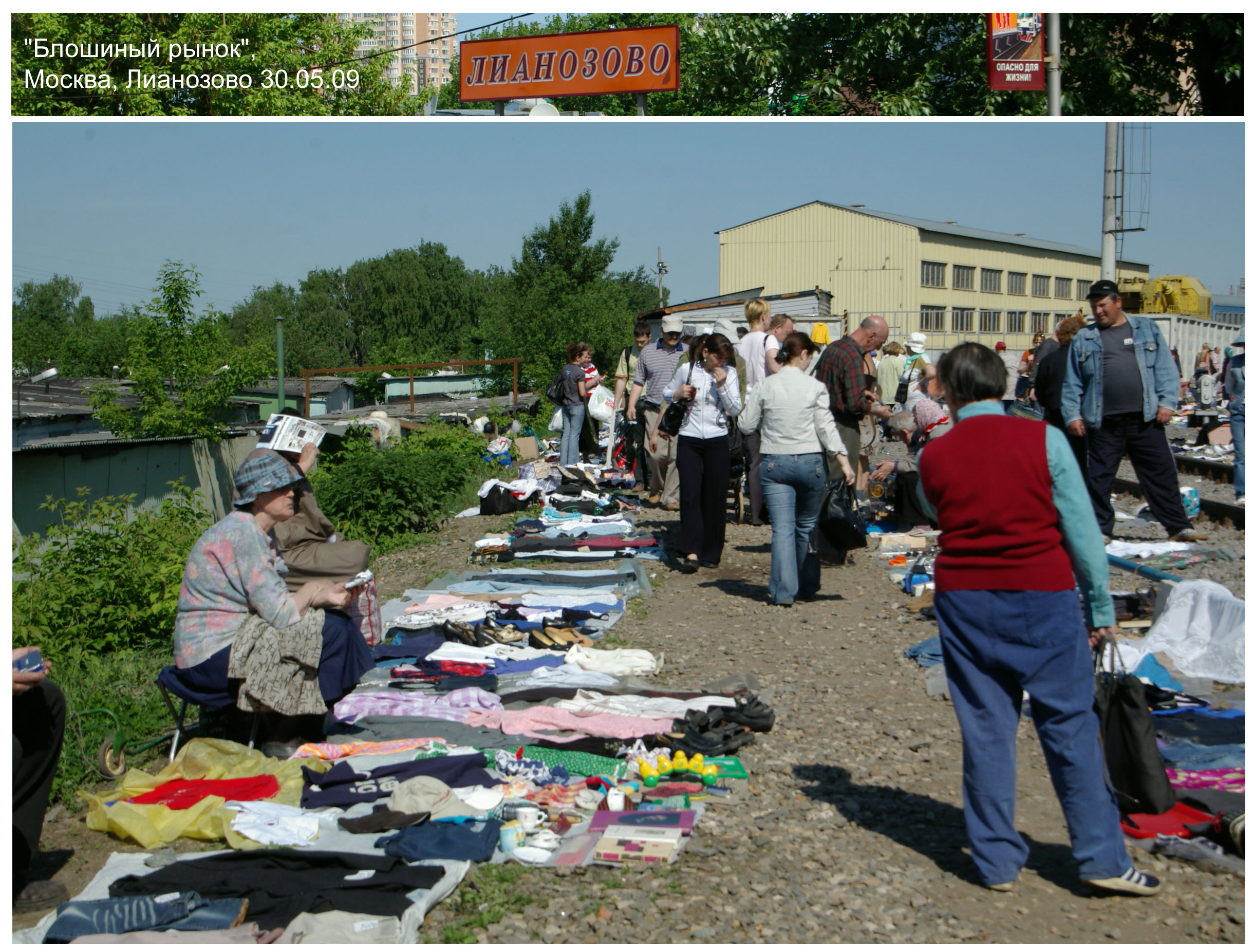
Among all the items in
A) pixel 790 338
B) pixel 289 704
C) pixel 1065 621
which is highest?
pixel 790 338

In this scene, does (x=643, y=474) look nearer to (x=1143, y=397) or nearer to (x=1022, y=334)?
(x=1143, y=397)

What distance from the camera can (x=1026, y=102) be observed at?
1858 cm

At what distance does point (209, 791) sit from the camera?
13.8 ft

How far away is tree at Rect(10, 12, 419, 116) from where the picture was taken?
70.3ft

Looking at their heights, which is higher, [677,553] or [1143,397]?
[1143,397]

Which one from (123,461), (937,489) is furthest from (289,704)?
(123,461)

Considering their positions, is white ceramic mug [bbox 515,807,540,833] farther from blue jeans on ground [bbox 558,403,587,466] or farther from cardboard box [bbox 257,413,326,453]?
blue jeans on ground [bbox 558,403,587,466]

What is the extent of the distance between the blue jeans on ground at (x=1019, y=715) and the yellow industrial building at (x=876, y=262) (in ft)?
123

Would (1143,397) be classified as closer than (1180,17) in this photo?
Yes

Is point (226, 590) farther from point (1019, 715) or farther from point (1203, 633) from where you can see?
point (1203, 633)

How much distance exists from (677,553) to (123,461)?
35.9ft

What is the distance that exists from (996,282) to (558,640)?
155ft

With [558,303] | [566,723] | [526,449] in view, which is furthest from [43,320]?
[566,723]

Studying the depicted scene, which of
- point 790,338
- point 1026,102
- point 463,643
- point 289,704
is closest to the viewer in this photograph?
point 289,704
